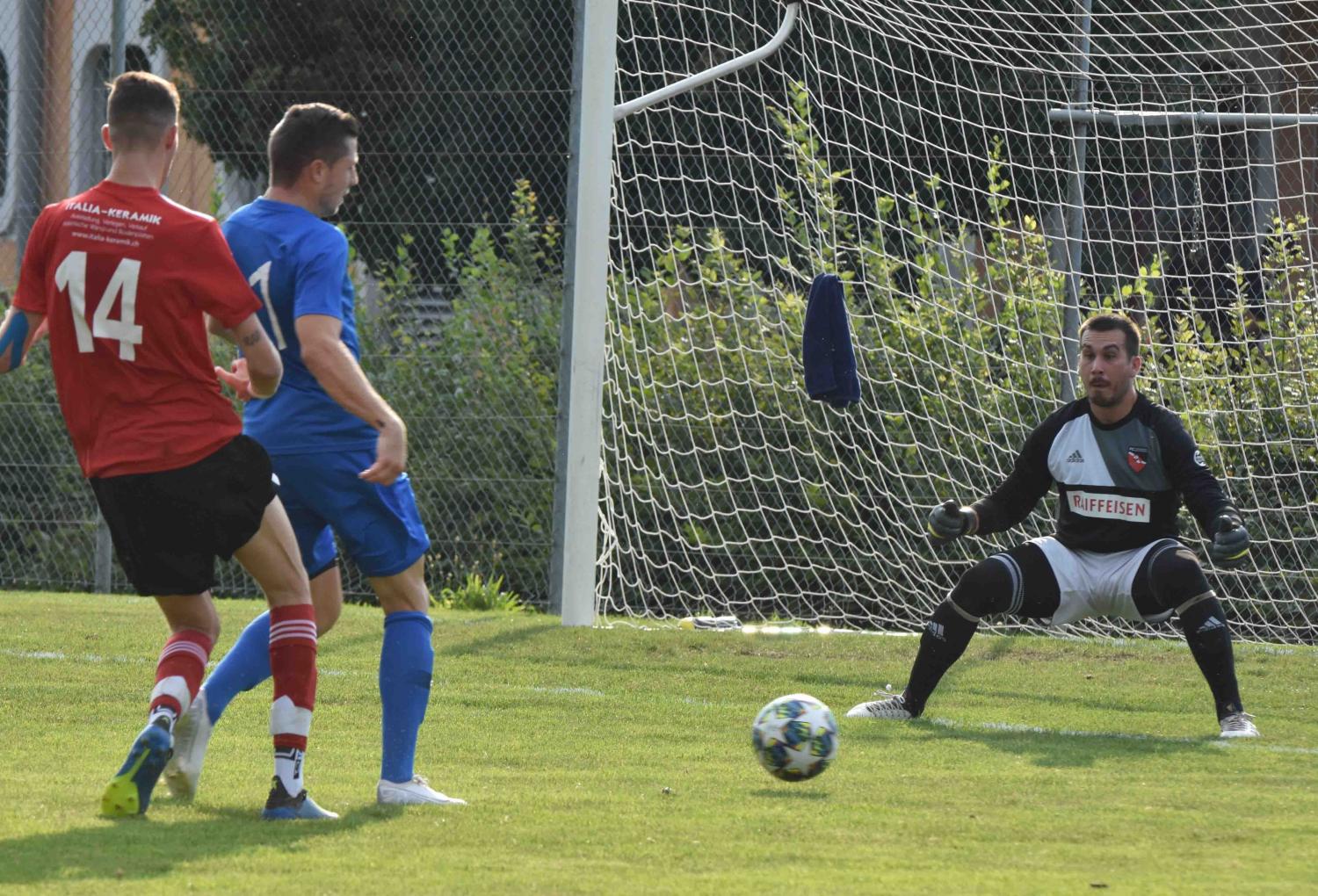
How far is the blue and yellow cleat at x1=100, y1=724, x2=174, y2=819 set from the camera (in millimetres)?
4590

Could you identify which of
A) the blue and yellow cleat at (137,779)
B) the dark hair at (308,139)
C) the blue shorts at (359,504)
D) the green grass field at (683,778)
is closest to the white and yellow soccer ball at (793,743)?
the green grass field at (683,778)

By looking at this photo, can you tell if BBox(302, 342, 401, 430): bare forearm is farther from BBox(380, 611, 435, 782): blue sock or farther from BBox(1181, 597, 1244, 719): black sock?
BBox(1181, 597, 1244, 719): black sock

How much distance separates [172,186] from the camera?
18.8 meters

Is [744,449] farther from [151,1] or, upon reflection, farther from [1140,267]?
[151,1]

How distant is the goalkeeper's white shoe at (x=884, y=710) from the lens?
687cm

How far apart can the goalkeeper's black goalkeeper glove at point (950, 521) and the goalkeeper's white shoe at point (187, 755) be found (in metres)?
2.84

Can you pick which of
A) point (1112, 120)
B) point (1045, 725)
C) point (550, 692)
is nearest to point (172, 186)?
point (1112, 120)

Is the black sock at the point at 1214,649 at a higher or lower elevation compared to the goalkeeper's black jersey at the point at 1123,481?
lower

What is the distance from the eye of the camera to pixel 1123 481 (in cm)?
696

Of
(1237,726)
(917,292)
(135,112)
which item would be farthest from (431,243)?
(135,112)

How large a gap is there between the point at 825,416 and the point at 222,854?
765cm

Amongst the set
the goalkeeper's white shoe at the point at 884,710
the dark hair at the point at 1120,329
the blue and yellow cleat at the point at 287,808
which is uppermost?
the dark hair at the point at 1120,329

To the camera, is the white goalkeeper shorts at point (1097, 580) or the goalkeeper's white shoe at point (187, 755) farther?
the white goalkeeper shorts at point (1097, 580)

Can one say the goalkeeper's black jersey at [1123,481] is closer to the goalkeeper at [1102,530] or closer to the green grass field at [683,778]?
the goalkeeper at [1102,530]
